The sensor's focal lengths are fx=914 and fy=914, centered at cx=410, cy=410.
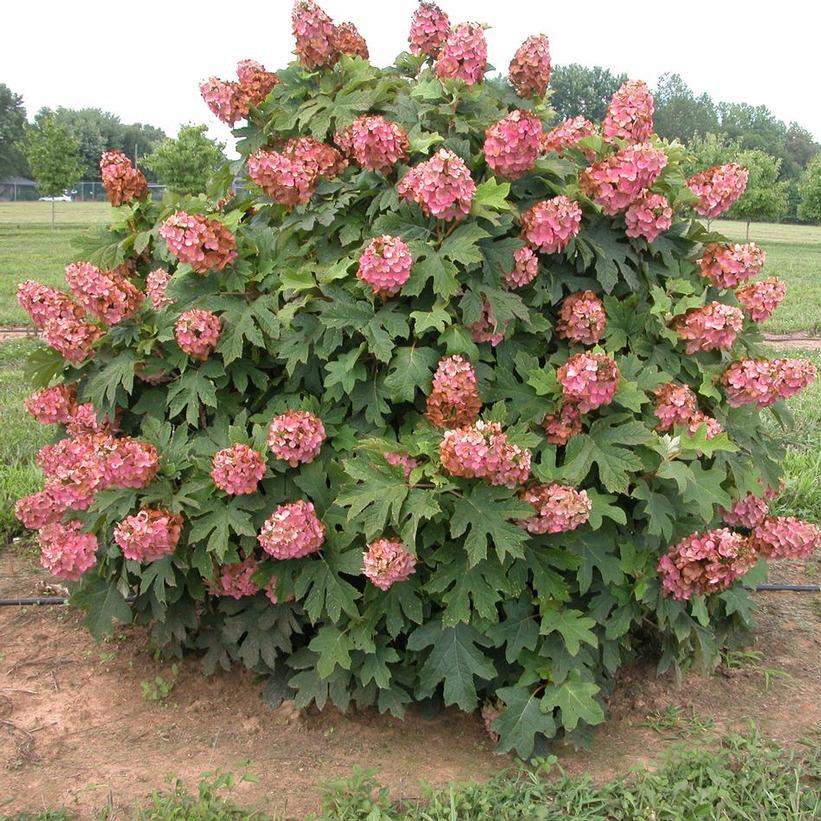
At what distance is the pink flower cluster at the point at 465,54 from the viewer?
3123mm

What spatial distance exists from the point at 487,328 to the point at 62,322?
1468 millimetres

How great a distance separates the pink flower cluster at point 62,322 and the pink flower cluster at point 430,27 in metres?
1.62

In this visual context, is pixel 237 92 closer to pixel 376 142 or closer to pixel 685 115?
pixel 376 142

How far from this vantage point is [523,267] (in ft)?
9.84

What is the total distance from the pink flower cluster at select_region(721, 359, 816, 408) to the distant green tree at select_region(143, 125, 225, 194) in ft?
99.9

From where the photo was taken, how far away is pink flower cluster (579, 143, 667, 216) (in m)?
3.00

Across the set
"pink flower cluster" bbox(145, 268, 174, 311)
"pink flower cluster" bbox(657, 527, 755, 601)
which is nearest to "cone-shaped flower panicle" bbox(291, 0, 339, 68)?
"pink flower cluster" bbox(145, 268, 174, 311)

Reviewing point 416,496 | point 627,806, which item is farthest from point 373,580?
point 627,806

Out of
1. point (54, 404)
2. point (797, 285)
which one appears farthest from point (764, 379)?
point (797, 285)

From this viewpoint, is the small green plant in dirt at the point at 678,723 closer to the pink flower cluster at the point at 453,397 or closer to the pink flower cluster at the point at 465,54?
the pink flower cluster at the point at 453,397

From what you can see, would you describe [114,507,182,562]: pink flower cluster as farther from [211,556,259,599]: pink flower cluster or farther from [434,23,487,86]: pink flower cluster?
[434,23,487,86]: pink flower cluster

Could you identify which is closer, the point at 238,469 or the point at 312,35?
the point at 238,469

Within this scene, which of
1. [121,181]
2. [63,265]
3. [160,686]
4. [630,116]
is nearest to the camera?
[630,116]

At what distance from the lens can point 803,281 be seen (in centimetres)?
1825
